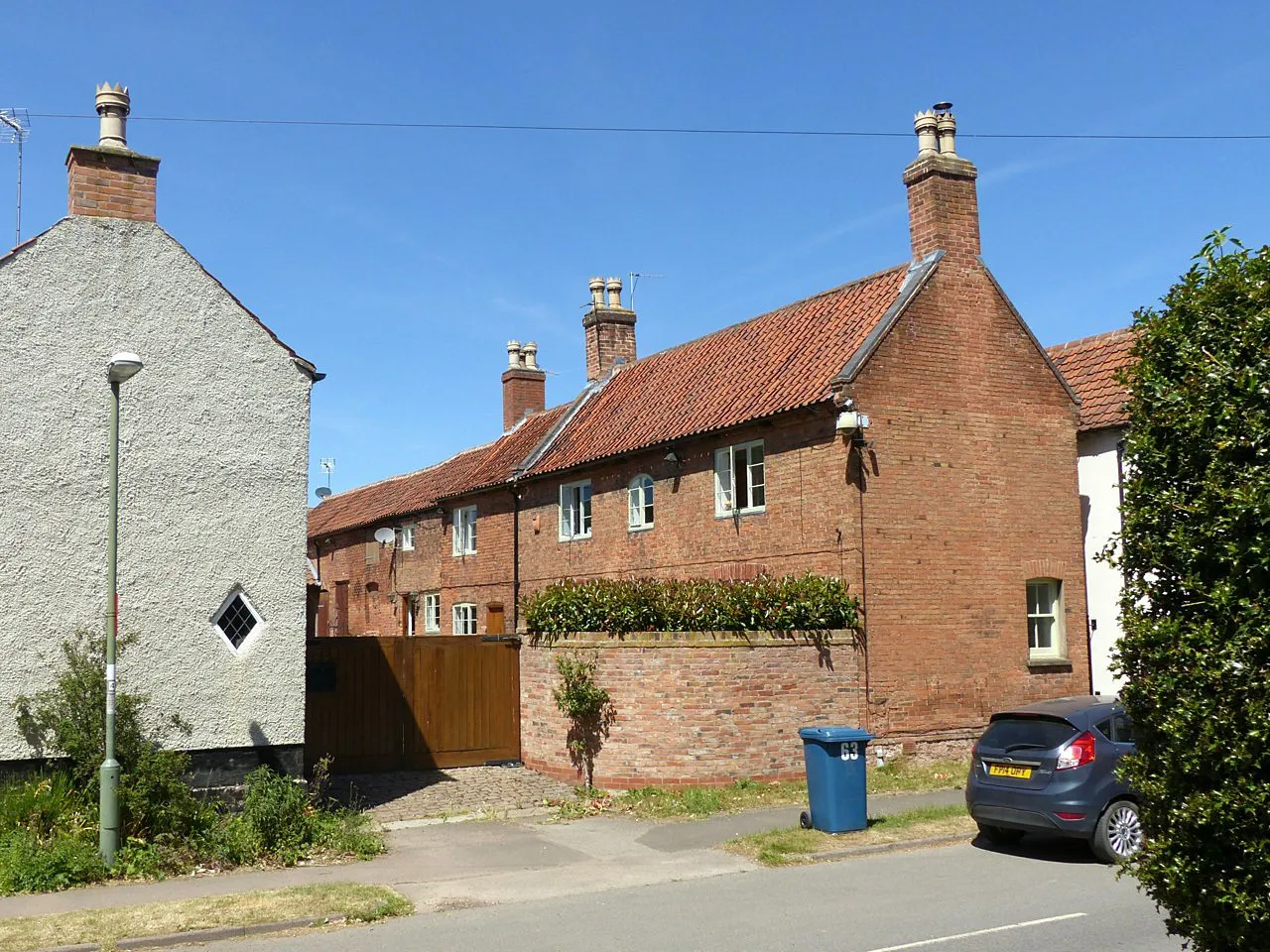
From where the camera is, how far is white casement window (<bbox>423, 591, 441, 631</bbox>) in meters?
30.4

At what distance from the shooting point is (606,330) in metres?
28.9

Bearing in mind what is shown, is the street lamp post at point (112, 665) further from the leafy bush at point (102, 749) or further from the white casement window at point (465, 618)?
the white casement window at point (465, 618)

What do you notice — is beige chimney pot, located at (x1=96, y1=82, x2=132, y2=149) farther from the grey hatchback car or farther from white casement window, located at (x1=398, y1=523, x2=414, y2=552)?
white casement window, located at (x1=398, y1=523, x2=414, y2=552)

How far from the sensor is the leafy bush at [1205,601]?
5172 mm

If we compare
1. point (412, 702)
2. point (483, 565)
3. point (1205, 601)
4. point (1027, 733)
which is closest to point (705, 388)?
point (412, 702)

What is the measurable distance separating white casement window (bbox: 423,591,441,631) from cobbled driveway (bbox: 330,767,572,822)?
1252 cm

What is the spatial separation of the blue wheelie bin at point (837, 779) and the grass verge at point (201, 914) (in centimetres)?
504

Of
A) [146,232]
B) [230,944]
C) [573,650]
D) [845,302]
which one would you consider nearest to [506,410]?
[845,302]

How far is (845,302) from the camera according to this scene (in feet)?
67.6

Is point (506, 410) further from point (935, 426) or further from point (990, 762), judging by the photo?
point (990, 762)

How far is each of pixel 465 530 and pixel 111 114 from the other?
1687cm

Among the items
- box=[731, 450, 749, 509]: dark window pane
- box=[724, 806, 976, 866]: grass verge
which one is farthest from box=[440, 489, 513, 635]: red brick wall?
box=[724, 806, 976, 866]: grass verge

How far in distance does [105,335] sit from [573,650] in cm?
773

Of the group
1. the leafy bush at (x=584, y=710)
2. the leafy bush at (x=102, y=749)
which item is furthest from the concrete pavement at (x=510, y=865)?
the leafy bush at (x=584, y=710)
